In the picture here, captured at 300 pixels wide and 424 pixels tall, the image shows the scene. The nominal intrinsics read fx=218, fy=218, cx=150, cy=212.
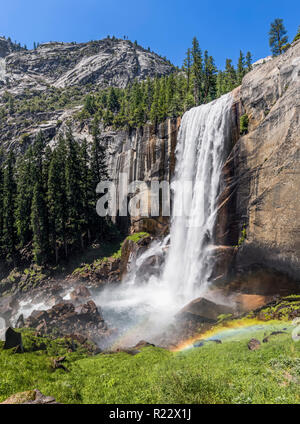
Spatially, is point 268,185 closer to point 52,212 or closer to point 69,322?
point 69,322

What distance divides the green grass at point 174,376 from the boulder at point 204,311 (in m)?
5.45

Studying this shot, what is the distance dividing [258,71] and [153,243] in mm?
23390

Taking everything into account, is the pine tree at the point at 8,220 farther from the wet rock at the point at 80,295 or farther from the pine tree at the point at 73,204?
the wet rock at the point at 80,295

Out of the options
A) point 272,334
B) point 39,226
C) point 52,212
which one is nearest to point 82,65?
point 52,212

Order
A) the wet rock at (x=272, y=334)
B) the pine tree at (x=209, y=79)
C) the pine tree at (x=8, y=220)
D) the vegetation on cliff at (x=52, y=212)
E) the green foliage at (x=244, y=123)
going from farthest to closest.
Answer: the pine tree at (x=209, y=79) < the pine tree at (x=8, y=220) < the vegetation on cliff at (x=52, y=212) < the green foliage at (x=244, y=123) < the wet rock at (x=272, y=334)

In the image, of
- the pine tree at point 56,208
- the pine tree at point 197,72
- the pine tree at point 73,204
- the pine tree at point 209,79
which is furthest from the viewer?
the pine tree at point 209,79

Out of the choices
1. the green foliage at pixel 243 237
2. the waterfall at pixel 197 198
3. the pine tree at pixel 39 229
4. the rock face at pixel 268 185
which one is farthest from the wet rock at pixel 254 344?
the pine tree at pixel 39 229

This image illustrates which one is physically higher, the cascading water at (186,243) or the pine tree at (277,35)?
the pine tree at (277,35)

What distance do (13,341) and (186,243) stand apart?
61.9ft

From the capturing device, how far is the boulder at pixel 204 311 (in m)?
16.6

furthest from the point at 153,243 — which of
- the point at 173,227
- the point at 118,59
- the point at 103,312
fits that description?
the point at 118,59

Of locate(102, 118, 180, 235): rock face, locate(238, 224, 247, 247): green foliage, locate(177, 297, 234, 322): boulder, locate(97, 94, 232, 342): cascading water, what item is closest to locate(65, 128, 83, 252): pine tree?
locate(102, 118, 180, 235): rock face

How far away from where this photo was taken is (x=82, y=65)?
153625 millimetres

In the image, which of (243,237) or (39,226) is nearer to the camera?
(243,237)
